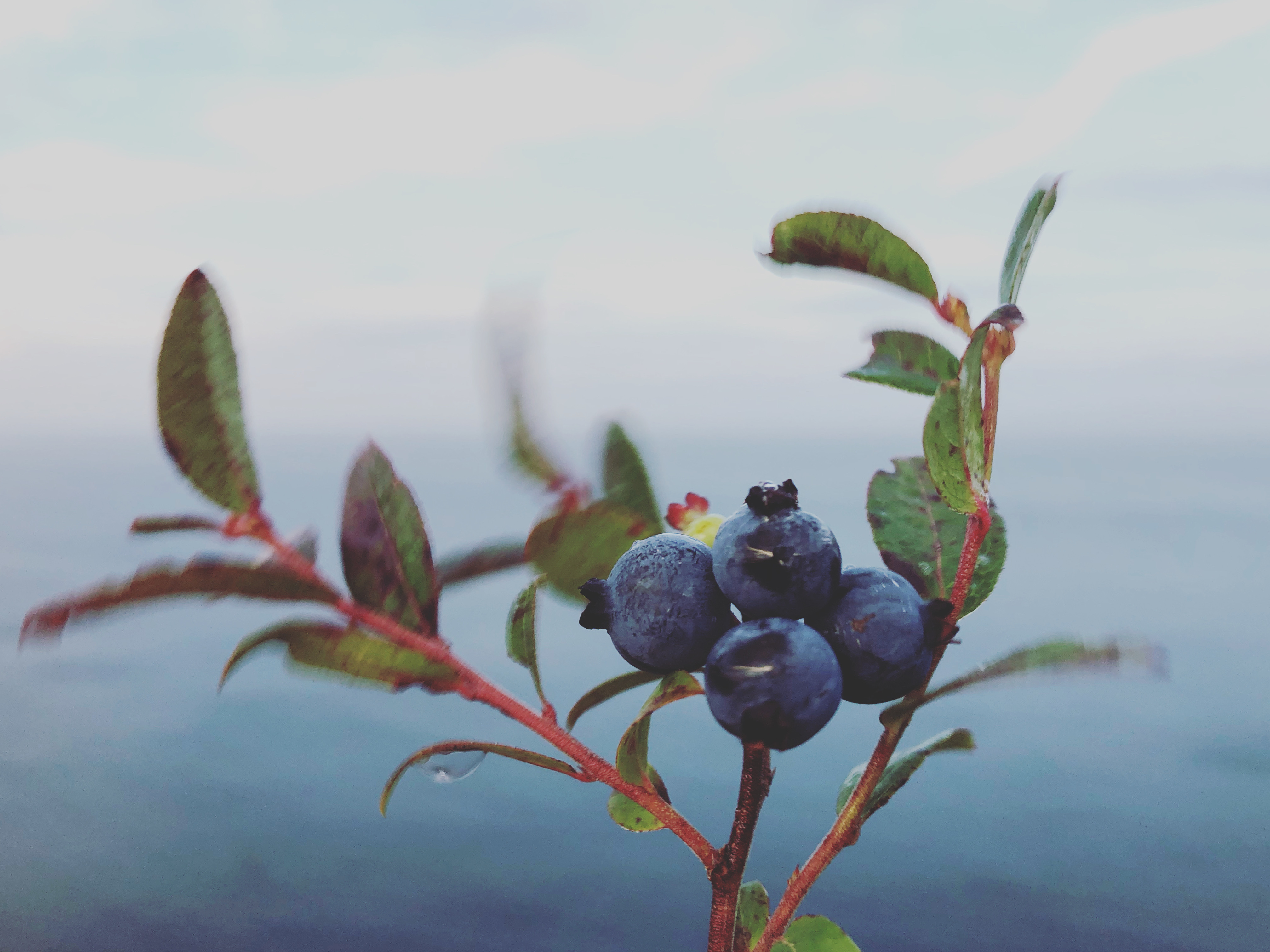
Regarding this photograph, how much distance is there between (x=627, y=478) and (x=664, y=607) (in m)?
0.06

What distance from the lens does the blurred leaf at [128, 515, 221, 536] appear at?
0.40 m

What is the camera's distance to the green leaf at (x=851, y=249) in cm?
43

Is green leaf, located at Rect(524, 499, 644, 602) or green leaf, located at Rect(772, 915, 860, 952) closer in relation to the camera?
green leaf, located at Rect(524, 499, 644, 602)

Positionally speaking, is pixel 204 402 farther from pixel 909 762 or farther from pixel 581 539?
pixel 909 762

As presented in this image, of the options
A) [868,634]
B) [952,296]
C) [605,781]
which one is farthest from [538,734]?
[952,296]

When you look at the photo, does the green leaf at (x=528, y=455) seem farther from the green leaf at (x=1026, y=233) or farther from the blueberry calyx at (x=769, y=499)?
the green leaf at (x=1026, y=233)

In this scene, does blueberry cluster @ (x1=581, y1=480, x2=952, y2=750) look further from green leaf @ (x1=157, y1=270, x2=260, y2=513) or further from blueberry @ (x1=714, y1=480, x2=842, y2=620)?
green leaf @ (x1=157, y1=270, x2=260, y2=513)

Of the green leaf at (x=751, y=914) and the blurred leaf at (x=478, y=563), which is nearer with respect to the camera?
the blurred leaf at (x=478, y=563)

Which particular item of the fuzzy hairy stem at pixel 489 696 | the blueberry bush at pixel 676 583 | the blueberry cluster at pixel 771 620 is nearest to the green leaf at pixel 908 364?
the blueberry bush at pixel 676 583

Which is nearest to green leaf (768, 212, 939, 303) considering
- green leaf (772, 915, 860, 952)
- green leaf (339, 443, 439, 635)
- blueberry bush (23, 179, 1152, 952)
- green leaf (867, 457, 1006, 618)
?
blueberry bush (23, 179, 1152, 952)

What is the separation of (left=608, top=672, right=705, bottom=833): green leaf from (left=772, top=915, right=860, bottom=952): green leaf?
0.30 feet

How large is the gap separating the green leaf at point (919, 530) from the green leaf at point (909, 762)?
74mm

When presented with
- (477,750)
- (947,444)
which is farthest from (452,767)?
(947,444)

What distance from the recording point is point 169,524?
41cm
